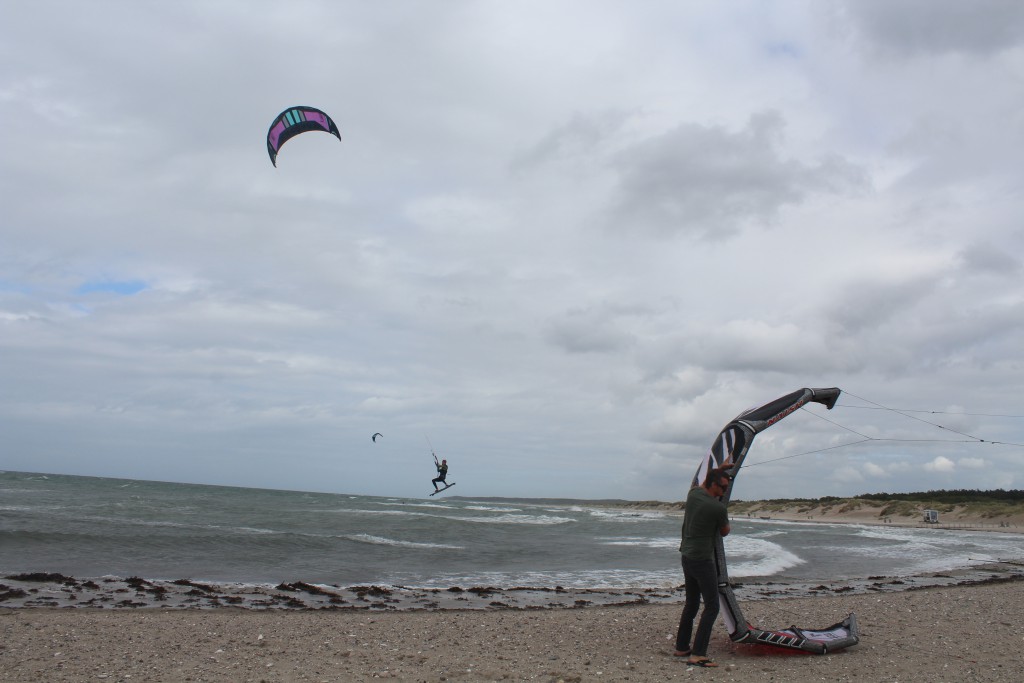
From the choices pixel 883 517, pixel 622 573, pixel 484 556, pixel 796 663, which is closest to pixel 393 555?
pixel 484 556

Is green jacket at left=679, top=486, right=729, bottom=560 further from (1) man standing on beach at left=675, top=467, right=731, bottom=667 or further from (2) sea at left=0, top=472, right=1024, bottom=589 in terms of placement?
(2) sea at left=0, top=472, right=1024, bottom=589

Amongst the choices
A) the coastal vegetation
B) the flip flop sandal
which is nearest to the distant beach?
the flip flop sandal

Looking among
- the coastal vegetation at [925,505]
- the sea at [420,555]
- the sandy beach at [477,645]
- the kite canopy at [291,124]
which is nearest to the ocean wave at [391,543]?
the sea at [420,555]

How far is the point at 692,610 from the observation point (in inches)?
256

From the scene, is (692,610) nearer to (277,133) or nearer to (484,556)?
(277,133)

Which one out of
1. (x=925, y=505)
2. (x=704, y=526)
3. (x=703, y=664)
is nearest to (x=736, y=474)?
(x=704, y=526)

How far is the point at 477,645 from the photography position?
752cm

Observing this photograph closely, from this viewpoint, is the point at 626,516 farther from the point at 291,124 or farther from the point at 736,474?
the point at 736,474

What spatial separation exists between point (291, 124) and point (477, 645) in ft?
36.4

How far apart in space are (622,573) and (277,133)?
12552mm

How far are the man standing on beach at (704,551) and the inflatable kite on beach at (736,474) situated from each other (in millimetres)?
179

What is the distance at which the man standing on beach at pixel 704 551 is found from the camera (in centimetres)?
629

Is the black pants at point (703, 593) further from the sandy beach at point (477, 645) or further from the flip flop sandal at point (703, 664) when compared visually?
the sandy beach at point (477, 645)

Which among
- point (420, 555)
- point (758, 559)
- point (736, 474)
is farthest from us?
point (758, 559)
